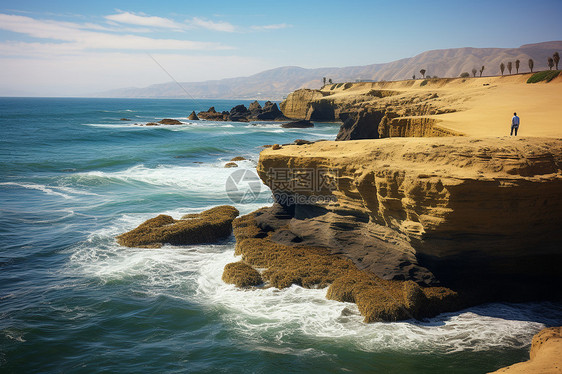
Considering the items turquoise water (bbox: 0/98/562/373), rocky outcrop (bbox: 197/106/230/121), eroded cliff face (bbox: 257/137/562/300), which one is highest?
rocky outcrop (bbox: 197/106/230/121)

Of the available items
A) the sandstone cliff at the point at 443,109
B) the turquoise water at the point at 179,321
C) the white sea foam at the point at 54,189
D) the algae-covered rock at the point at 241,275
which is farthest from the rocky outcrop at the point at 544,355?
the white sea foam at the point at 54,189

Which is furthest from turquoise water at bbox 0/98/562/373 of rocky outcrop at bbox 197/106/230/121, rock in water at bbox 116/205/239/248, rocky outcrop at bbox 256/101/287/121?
rocky outcrop at bbox 197/106/230/121

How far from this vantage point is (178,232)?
13.8 meters

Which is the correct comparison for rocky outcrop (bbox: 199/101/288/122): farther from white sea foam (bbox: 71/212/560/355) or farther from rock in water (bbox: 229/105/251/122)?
white sea foam (bbox: 71/212/560/355)

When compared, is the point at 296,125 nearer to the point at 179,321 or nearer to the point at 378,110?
the point at 378,110

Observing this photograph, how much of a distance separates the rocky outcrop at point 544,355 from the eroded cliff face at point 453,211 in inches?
70.7

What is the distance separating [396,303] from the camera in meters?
8.78

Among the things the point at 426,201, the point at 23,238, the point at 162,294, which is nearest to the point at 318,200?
the point at 426,201

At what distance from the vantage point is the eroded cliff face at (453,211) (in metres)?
8.22

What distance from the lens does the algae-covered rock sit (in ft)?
34.5

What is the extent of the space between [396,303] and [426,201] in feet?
8.10

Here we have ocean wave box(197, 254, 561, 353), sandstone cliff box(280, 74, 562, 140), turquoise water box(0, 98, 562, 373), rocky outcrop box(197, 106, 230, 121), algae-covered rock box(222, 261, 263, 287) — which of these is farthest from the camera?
rocky outcrop box(197, 106, 230, 121)

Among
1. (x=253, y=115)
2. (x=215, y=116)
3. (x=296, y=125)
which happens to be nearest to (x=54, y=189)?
(x=296, y=125)

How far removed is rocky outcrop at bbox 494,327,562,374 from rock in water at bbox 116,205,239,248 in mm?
10070
